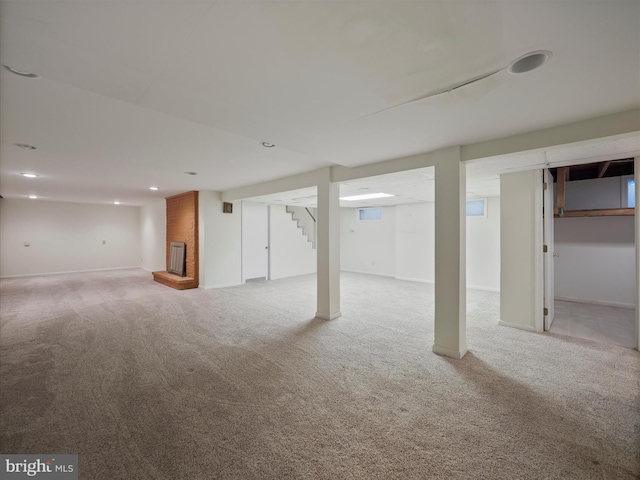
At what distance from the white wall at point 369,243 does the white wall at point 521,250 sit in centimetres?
430

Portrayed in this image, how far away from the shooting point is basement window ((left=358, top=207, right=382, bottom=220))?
861 centimetres

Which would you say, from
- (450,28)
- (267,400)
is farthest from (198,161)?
(450,28)

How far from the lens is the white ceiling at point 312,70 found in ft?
3.65

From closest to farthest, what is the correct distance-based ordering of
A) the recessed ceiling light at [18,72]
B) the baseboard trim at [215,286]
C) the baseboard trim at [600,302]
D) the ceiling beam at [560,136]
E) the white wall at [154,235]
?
the recessed ceiling light at [18,72], the ceiling beam at [560,136], the baseboard trim at [600,302], the baseboard trim at [215,286], the white wall at [154,235]

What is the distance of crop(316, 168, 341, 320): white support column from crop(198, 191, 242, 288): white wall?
3.50 m

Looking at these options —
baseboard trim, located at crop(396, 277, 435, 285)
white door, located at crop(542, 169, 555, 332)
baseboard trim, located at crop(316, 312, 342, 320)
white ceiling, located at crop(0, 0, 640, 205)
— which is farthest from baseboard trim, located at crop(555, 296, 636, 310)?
baseboard trim, located at crop(316, 312, 342, 320)

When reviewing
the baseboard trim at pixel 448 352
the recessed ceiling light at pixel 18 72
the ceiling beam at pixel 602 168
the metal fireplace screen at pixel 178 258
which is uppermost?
the ceiling beam at pixel 602 168

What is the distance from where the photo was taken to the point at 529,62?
144cm

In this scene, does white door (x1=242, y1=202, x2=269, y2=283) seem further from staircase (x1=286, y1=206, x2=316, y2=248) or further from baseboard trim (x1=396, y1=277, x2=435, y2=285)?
baseboard trim (x1=396, y1=277, x2=435, y2=285)

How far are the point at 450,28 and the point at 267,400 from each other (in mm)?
2640

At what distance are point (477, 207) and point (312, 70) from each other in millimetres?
6358

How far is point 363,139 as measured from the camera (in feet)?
8.57

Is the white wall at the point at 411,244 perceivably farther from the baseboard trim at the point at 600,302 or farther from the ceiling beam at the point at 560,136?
the ceiling beam at the point at 560,136

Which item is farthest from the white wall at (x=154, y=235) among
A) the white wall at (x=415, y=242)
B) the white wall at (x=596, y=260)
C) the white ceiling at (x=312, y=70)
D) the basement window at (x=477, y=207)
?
the white wall at (x=596, y=260)
